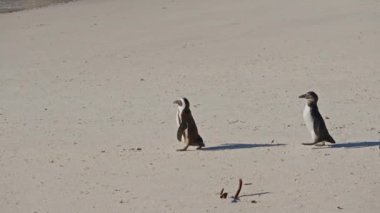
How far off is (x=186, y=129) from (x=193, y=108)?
229 centimetres

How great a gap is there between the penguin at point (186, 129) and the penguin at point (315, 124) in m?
Answer: 1.14

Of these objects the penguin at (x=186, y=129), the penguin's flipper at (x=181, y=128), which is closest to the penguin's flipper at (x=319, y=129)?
the penguin at (x=186, y=129)

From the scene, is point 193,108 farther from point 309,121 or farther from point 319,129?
point 319,129

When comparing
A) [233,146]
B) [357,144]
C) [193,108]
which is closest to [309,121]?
[357,144]

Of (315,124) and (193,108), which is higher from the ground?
(193,108)

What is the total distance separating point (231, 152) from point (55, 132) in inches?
96.4

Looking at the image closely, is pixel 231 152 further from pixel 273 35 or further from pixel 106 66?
pixel 273 35

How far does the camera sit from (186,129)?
1092cm

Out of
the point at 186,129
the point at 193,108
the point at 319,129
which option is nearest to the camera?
the point at 319,129

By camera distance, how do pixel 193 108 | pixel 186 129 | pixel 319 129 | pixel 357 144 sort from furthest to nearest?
1. pixel 193 108
2. pixel 186 129
3. pixel 357 144
4. pixel 319 129

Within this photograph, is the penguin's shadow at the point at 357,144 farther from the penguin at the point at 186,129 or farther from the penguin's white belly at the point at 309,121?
the penguin at the point at 186,129

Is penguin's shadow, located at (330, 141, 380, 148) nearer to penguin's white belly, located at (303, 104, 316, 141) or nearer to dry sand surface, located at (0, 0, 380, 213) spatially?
dry sand surface, located at (0, 0, 380, 213)

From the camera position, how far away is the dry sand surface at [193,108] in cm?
910

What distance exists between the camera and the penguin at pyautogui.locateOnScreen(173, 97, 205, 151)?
10.8m
